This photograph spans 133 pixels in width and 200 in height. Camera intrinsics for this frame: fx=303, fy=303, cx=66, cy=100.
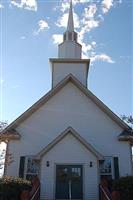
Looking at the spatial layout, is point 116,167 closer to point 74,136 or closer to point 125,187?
point 74,136

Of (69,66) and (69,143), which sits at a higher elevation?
(69,66)

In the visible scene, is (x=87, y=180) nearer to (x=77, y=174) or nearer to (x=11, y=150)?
(x=77, y=174)

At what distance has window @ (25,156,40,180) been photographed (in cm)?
1658

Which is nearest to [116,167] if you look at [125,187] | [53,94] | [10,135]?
[125,187]

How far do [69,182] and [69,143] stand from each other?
1966 millimetres

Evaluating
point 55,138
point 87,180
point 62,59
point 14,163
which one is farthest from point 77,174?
point 62,59

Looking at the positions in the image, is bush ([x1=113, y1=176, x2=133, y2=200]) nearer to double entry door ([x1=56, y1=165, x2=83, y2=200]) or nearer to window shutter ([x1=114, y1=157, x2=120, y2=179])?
double entry door ([x1=56, y1=165, x2=83, y2=200])

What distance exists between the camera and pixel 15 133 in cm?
1695

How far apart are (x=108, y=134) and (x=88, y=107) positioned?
203 centimetres

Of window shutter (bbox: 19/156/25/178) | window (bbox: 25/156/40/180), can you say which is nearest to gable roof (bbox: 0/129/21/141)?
window shutter (bbox: 19/156/25/178)

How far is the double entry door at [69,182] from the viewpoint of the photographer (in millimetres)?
15156

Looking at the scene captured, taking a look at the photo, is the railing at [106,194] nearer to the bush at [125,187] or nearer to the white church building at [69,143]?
the bush at [125,187]

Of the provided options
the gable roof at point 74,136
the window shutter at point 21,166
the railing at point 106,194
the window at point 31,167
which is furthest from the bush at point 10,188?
the window at point 31,167

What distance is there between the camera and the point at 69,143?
15.8 metres
